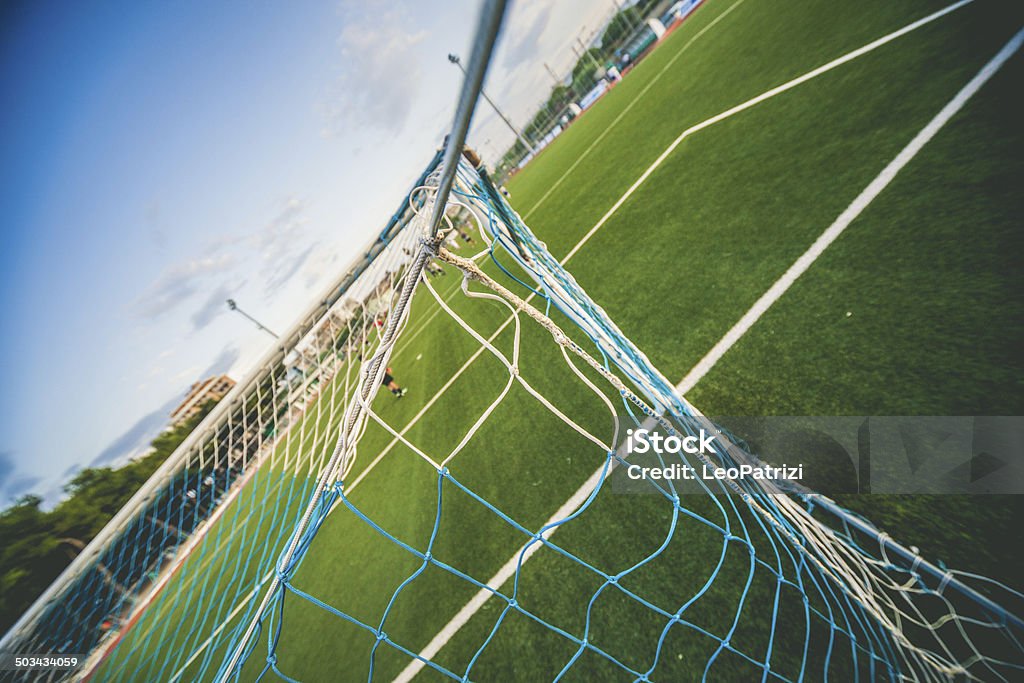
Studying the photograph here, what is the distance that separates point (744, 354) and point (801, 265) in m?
0.86

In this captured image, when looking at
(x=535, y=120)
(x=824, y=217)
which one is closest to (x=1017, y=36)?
(x=824, y=217)

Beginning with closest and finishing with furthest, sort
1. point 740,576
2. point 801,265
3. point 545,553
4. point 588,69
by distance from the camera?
point 740,576 → point 545,553 → point 801,265 → point 588,69

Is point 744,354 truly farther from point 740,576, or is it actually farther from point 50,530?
point 50,530

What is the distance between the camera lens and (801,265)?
2850 millimetres

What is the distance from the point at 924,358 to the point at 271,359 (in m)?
3.72

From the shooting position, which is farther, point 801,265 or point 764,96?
point 764,96

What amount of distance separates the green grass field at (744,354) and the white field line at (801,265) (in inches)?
2.6

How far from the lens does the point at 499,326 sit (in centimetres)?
612

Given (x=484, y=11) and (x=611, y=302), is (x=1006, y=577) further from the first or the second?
(x=611, y=302)

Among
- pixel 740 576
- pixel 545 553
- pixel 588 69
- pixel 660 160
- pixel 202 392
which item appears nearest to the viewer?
pixel 740 576

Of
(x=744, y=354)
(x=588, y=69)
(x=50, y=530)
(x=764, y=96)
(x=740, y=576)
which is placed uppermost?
(x=50, y=530)

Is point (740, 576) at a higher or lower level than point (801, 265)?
lower

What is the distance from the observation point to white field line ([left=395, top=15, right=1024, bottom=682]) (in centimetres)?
278

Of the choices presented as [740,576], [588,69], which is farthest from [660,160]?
[588,69]
